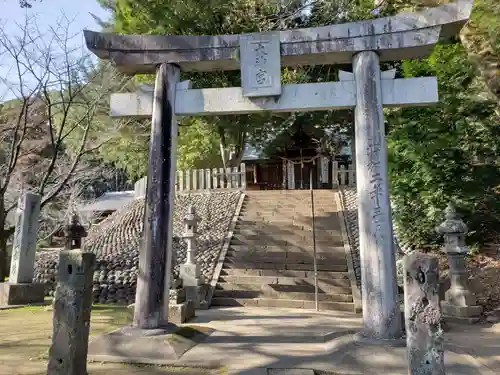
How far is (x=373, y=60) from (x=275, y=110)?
58.4 inches

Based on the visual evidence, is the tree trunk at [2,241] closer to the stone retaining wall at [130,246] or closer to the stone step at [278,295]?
→ the stone retaining wall at [130,246]

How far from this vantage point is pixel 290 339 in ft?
19.1

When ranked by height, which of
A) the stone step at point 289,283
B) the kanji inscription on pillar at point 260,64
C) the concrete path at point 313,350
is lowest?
the concrete path at point 313,350

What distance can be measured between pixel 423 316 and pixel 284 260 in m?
7.41

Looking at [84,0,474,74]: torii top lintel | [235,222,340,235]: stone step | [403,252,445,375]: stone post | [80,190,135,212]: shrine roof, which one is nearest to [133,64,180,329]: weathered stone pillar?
[84,0,474,74]: torii top lintel

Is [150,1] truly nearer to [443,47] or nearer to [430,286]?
[443,47]

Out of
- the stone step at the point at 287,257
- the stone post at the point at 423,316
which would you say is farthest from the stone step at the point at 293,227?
the stone post at the point at 423,316

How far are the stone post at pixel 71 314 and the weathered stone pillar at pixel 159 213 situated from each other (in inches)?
56.2

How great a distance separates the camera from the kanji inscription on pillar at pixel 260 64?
570cm

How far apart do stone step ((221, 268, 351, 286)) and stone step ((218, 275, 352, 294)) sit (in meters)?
0.10

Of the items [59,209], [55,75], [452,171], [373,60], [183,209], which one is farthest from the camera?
[59,209]

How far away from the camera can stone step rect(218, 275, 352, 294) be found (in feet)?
31.2

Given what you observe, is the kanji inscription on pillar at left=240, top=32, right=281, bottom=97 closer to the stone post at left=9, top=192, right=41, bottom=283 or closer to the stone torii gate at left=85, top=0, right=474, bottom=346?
the stone torii gate at left=85, top=0, right=474, bottom=346

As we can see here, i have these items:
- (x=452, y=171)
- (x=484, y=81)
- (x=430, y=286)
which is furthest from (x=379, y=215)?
(x=484, y=81)
